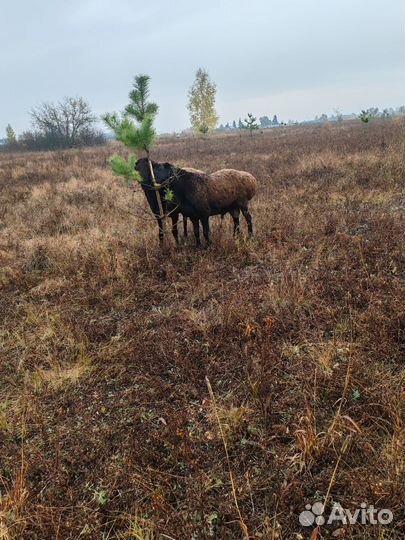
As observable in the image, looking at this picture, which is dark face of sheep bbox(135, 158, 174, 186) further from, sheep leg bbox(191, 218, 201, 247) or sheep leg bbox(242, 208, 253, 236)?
sheep leg bbox(242, 208, 253, 236)

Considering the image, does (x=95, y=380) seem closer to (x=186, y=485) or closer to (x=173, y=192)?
(x=186, y=485)

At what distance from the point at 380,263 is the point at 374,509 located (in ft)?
12.9

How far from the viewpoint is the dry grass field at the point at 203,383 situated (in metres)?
2.35

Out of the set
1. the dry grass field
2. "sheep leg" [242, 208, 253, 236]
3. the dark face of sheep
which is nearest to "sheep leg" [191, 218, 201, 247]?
the dry grass field

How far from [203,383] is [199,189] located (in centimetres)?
404

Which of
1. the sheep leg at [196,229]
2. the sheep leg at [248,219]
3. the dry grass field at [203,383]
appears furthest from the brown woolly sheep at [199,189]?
the dry grass field at [203,383]

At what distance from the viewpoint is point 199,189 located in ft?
21.6

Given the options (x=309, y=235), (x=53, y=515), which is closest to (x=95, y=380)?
(x=53, y=515)

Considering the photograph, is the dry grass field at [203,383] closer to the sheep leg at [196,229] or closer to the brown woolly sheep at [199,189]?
the sheep leg at [196,229]

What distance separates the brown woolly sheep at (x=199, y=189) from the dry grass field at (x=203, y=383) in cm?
71

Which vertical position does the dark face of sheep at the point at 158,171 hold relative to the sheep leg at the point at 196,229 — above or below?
above

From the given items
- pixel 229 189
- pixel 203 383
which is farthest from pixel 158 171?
pixel 203 383

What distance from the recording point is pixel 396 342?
3691 millimetres

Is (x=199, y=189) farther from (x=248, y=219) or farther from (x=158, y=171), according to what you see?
(x=248, y=219)
